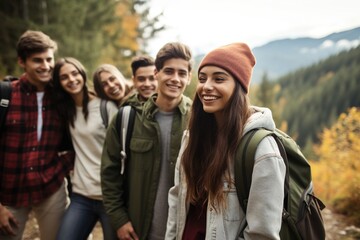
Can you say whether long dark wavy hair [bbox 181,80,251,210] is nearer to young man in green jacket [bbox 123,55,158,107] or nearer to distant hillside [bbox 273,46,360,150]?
young man in green jacket [bbox 123,55,158,107]

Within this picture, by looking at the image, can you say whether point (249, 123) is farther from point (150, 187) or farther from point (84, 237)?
point (84, 237)

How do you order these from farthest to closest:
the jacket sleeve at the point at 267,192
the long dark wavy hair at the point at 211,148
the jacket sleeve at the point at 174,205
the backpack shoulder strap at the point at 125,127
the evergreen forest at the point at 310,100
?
the evergreen forest at the point at 310,100 → the backpack shoulder strap at the point at 125,127 → the jacket sleeve at the point at 174,205 → the long dark wavy hair at the point at 211,148 → the jacket sleeve at the point at 267,192

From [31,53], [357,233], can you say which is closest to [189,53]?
[31,53]

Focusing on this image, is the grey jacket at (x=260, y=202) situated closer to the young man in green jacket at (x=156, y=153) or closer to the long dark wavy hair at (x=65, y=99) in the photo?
the young man in green jacket at (x=156, y=153)

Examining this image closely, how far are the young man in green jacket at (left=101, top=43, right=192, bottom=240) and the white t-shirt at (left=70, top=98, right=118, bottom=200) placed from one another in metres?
0.41

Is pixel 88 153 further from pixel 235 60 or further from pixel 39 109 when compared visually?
pixel 235 60

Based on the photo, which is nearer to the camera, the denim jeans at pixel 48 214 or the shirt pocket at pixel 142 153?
the shirt pocket at pixel 142 153

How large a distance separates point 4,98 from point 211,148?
7.50 feet

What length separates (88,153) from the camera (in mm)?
2805

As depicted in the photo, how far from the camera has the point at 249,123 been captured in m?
1.59

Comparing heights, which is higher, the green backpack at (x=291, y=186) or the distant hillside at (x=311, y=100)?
the green backpack at (x=291, y=186)

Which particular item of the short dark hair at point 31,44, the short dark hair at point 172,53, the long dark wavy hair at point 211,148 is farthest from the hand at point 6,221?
the short dark hair at point 172,53

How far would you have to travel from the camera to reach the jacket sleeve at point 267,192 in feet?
4.58

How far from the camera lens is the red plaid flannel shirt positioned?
104 inches
